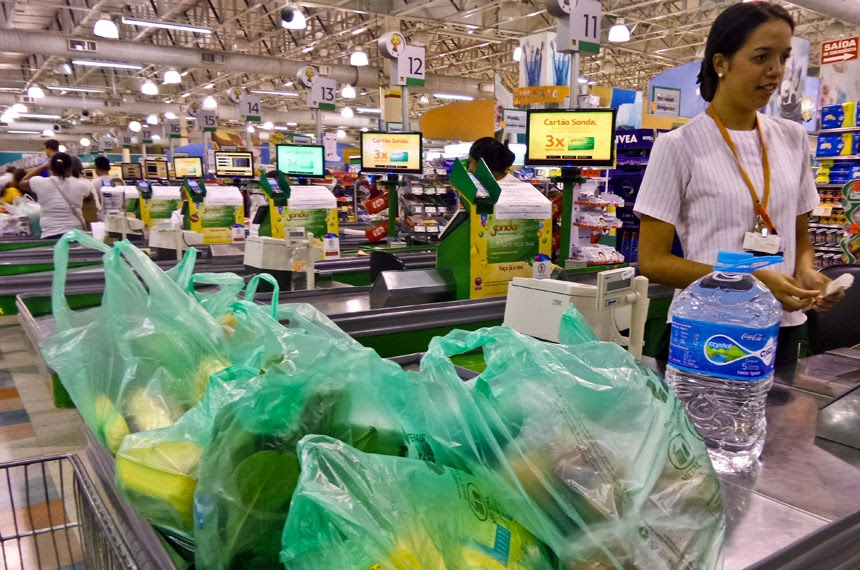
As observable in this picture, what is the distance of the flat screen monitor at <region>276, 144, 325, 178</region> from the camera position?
800 centimetres

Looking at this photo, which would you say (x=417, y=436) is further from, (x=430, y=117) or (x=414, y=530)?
(x=430, y=117)

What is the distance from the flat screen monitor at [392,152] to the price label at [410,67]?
3.31ft

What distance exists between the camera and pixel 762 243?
151 cm

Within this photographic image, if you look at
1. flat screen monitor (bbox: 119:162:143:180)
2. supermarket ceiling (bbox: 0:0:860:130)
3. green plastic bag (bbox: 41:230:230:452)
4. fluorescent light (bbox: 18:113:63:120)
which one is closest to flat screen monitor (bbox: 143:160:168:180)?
flat screen monitor (bbox: 119:162:143:180)

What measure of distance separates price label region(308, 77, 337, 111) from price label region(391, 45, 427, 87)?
2001 millimetres

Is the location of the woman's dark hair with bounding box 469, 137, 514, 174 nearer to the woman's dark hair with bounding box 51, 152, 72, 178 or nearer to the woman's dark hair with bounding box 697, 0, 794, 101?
the woman's dark hair with bounding box 697, 0, 794, 101

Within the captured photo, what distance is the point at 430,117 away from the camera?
19.4 meters

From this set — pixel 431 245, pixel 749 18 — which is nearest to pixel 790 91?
pixel 431 245

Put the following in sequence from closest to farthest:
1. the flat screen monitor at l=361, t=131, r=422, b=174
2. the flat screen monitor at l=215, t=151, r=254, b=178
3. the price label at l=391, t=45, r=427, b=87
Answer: the flat screen monitor at l=361, t=131, r=422, b=174, the price label at l=391, t=45, r=427, b=87, the flat screen monitor at l=215, t=151, r=254, b=178

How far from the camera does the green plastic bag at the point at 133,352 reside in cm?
122

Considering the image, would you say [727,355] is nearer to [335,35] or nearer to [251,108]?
[251,108]

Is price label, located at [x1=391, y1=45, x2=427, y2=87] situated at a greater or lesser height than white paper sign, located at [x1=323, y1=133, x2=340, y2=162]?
greater

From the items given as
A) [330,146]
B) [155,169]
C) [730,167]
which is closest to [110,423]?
[730,167]

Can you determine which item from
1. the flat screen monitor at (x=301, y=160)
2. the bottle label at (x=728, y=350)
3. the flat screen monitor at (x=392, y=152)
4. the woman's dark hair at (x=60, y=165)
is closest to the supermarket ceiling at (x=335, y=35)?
the woman's dark hair at (x=60, y=165)
